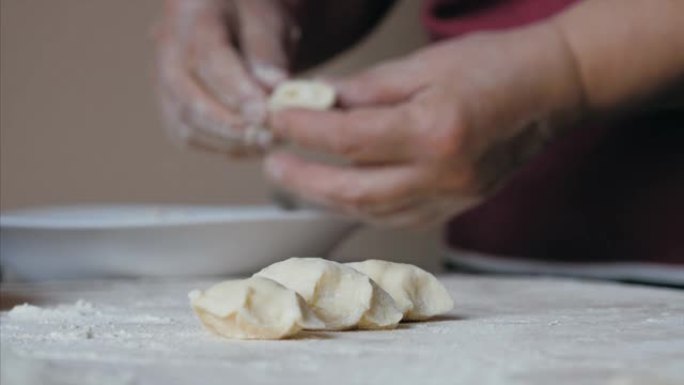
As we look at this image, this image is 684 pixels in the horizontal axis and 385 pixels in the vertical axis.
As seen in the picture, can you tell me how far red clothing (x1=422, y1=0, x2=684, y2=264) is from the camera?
31.9 inches

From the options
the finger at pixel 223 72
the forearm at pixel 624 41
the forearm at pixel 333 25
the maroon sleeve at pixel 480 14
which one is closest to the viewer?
the forearm at pixel 624 41

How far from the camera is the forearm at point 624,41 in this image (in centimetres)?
67

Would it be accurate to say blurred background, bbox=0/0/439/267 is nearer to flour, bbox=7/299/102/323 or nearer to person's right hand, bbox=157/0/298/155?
person's right hand, bbox=157/0/298/155

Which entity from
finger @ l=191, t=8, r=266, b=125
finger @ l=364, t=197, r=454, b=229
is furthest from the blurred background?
finger @ l=364, t=197, r=454, b=229

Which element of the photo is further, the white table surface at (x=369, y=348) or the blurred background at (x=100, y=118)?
the blurred background at (x=100, y=118)

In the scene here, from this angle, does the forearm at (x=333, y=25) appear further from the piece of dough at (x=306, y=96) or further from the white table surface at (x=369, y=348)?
the white table surface at (x=369, y=348)

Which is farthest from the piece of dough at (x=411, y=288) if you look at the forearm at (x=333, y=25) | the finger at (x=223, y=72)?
the forearm at (x=333, y=25)

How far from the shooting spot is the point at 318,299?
391 millimetres

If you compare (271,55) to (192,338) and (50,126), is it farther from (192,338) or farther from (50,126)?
(50,126)

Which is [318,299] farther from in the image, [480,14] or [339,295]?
[480,14]

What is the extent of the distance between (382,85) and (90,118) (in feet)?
3.29

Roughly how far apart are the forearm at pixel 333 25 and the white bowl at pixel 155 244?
0.33 meters

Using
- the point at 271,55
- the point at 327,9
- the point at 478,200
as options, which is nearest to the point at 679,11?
the point at 478,200

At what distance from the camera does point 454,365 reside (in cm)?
31
